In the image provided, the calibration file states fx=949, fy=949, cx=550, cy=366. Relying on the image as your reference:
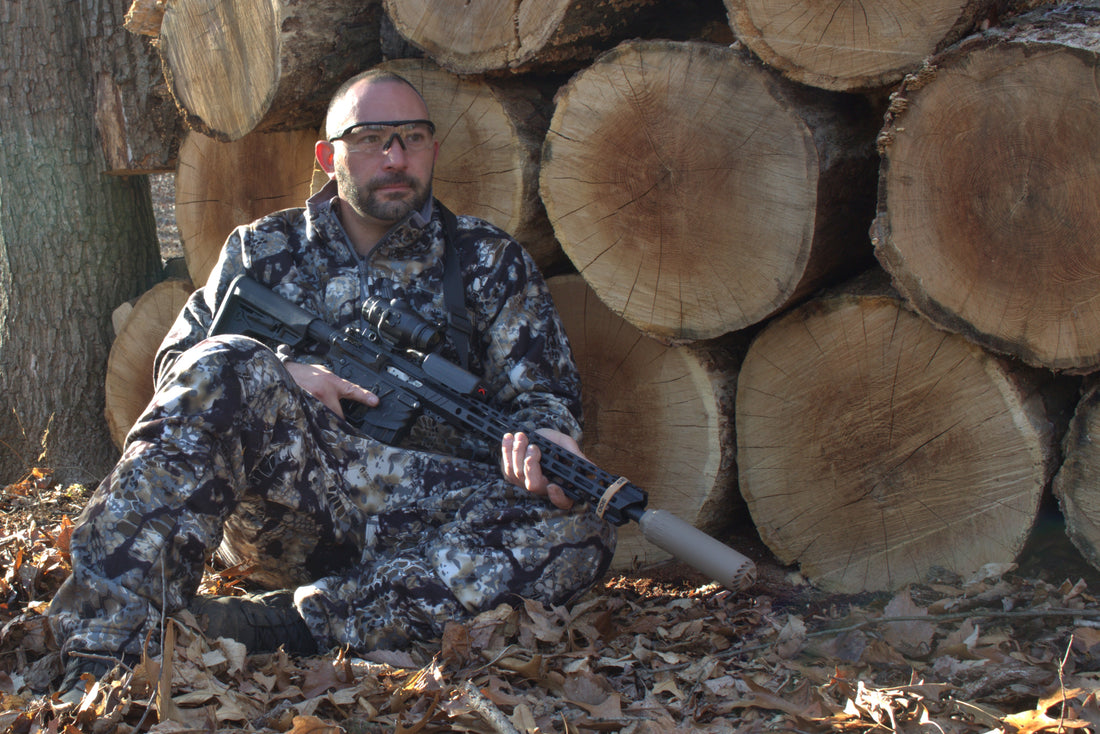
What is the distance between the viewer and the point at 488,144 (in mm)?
3738

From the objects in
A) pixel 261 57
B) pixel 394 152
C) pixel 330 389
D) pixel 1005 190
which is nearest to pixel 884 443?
pixel 1005 190

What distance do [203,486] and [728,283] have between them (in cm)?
177

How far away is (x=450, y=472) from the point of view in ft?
10.1

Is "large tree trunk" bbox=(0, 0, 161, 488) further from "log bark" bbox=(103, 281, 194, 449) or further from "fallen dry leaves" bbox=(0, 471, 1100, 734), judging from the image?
"fallen dry leaves" bbox=(0, 471, 1100, 734)

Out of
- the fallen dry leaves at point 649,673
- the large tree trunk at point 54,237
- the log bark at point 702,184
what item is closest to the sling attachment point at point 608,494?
the fallen dry leaves at point 649,673

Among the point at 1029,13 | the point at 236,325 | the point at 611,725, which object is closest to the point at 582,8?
the point at 1029,13

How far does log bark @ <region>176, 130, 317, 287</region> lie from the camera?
172 inches

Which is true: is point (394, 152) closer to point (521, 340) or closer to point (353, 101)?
point (353, 101)

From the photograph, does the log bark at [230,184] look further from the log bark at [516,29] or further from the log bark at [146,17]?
the log bark at [516,29]

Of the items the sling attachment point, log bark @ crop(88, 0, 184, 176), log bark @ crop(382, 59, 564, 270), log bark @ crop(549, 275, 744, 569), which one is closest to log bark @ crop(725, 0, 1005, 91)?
log bark @ crop(382, 59, 564, 270)

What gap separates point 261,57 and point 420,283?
129 centimetres

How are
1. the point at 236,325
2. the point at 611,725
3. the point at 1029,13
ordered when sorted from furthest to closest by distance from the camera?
1. the point at 236,325
2. the point at 1029,13
3. the point at 611,725

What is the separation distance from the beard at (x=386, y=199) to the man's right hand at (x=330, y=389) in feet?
2.04

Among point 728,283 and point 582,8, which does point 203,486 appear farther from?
point 582,8
